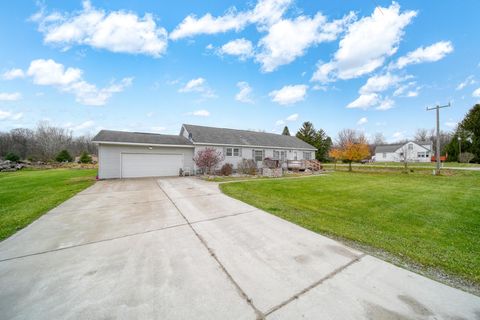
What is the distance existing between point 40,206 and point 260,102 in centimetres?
2018

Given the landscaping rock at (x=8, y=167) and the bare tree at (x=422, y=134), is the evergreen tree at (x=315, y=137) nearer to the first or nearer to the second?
the bare tree at (x=422, y=134)

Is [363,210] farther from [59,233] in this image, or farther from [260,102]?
[260,102]

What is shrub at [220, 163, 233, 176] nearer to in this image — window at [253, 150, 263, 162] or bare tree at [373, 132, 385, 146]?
window at [253, 150, 263, 162]

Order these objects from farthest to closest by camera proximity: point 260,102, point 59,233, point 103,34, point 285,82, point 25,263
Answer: point 260,102 < point 285,82 < point 103,34 < point 59,233 < point 25,263

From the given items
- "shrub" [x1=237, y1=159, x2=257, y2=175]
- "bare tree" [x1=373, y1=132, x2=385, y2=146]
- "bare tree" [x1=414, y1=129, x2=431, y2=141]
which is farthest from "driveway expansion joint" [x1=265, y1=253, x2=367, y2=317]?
"bare tree" [x1=373, y1=132, x2=385, y2=146]

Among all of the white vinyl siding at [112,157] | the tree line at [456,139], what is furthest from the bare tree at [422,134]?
the white vinyl siding at [112,157]

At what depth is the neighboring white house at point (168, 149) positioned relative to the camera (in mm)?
13578

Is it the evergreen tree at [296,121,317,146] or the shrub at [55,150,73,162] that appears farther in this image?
the evergreen tree at [296,121,317,146]

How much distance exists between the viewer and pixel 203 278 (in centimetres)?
251

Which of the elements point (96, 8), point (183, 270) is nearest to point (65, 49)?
point (96, 8)

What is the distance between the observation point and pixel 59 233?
13.3 ft

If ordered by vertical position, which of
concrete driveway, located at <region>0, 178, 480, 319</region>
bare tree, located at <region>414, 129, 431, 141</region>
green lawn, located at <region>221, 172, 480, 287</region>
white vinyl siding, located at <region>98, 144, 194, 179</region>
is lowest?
green lawn, located at <region>221, 172, 480, 287</region>

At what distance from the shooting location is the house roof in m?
17.7

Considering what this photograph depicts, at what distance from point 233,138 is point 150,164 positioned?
329 inches
